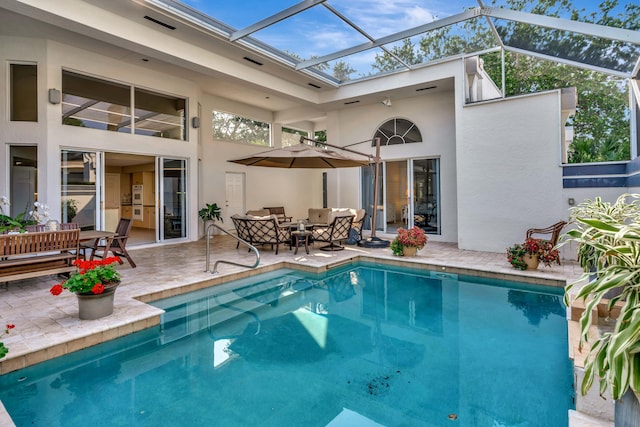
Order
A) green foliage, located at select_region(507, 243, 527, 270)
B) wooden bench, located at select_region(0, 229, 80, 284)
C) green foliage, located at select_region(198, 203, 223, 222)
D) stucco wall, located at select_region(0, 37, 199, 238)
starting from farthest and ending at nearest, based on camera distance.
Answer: green foliage, located at select_region(198, 203, 223, 222) → stucco wall, located at select_region(0, 37, 199, 238) → green foliage, located at select_region(507, 243, 527, 270) → wooden bench, located at select_region(0, 229, 80, 284)

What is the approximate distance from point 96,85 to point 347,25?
5705 millimetres

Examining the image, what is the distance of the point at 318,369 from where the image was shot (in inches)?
125

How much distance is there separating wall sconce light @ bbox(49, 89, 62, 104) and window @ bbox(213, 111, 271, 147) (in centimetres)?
448

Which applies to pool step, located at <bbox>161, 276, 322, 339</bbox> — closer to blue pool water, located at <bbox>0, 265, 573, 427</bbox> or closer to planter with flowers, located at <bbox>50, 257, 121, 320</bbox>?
blue pool water, located at <bbox>0, 265, 573, 427</bbox>

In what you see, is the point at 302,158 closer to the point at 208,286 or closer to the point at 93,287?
the point at 208,286

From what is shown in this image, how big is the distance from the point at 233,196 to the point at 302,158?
429 cm

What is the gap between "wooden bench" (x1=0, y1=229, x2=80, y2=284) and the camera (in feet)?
14.5

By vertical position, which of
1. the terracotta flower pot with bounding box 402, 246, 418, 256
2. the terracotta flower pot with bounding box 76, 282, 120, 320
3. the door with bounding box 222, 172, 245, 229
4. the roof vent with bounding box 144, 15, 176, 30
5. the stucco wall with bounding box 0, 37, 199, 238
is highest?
the roof vent with bounding box 144, 15, 176, 30

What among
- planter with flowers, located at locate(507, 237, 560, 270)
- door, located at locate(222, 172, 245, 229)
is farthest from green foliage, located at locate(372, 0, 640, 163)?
door, located at locate(222, 172, 245, 229)

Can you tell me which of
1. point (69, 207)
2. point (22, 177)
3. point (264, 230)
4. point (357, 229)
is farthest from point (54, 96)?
point (357, 229)

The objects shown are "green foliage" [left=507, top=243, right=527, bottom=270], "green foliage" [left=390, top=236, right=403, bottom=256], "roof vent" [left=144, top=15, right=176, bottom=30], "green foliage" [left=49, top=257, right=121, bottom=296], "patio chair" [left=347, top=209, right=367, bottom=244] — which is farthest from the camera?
"patio chair" [left=347, top=209, right=367, bottom=244]

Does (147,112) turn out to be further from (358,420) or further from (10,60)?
(358,420)

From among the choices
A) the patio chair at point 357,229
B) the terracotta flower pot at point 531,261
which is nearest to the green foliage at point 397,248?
the patio chair at point 357,229

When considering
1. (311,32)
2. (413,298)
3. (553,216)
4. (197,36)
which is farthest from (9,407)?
(553,216)
